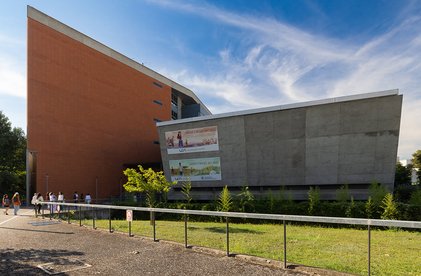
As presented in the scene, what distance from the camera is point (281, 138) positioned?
87.0ft

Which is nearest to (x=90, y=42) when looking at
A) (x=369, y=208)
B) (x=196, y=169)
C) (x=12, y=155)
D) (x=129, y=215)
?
(x=12, y=155)

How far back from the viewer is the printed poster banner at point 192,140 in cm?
2983

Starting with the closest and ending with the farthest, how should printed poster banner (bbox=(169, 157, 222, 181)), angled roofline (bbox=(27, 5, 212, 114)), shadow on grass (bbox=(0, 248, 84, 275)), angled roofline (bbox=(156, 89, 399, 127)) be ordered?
shadow on grass (bbox=(0, 248, 84, 275)), angled roofline (bbox=(156, 89, 399, 127)), printed poster banner (bbox=(169, 157, 222, 181)), angled roofline (bbox=(27, 5, 212, 114))

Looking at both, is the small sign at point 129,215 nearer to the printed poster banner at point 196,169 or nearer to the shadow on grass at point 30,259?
the shadow on grass at point 30,259

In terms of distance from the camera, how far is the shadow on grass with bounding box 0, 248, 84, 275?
6867 mm

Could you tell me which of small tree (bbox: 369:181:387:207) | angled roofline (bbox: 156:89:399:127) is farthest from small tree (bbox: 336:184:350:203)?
angled roofline (bbox: 156:89:399:127)

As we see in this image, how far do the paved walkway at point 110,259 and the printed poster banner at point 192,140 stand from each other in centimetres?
1941

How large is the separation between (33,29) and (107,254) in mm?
35212

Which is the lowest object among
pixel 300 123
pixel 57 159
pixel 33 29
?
pixel 57 159

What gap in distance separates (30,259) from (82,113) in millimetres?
35656

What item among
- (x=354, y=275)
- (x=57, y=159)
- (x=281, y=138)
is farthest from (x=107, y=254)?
(x=57, y=159)

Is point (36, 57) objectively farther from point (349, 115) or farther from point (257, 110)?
point (349, 115)

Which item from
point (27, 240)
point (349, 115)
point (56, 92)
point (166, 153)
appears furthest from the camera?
point (56, 92)

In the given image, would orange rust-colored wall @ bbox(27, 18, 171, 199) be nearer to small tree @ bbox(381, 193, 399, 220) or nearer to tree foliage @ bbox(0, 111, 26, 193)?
tree foliage @ bbox(0, 111, 26, 193)
